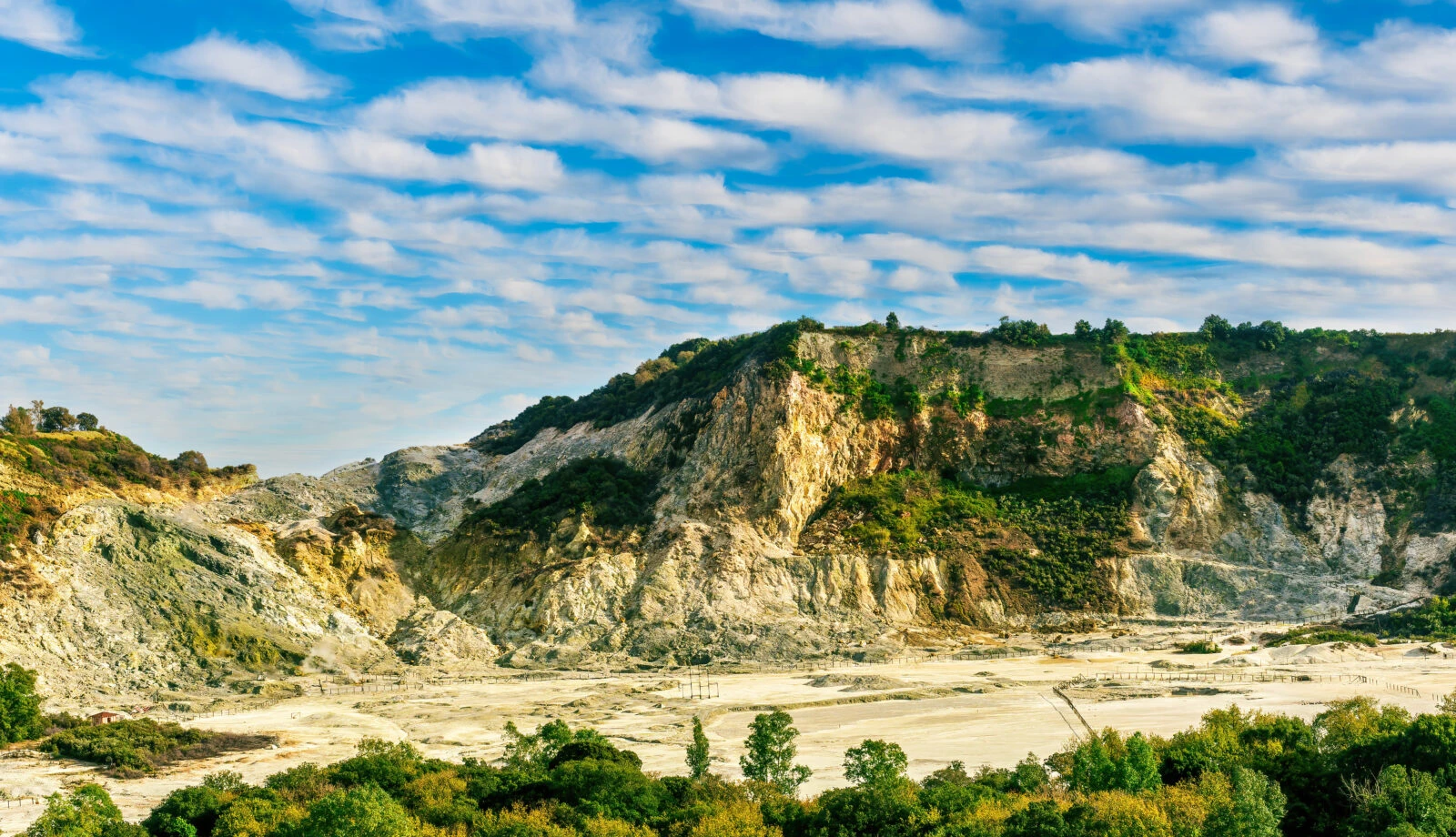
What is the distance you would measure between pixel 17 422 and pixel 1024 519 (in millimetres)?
84633

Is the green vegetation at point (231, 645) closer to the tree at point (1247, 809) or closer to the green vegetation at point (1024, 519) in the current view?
the green vegetation at point (1024, 519)

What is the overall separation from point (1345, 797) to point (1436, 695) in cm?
2693

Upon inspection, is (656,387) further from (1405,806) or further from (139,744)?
(1405,806)

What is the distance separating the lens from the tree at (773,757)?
44875 mm

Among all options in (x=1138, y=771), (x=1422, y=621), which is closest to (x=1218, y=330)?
(x=1422, y=621)

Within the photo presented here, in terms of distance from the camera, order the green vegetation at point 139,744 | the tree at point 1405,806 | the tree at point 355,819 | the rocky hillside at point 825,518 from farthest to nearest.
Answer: the rocky hillside at point 825,518 → the green vegetation at point 139,744 → the tree at point 1405,806 → the tree at point 355,819

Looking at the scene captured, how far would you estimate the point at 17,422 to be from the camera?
95.9m

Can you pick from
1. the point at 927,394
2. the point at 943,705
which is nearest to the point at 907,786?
the point at 943,705

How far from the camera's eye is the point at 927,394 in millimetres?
112688

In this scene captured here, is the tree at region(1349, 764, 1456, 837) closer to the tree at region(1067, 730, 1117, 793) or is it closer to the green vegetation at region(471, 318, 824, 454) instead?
the tree at region(1067, 730, 1117, 793)

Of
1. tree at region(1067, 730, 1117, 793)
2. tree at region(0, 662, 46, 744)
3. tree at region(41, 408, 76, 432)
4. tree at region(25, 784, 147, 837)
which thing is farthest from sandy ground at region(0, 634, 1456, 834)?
tree at region(41, 408, 76, 432)

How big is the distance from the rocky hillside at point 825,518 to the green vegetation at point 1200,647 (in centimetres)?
1007

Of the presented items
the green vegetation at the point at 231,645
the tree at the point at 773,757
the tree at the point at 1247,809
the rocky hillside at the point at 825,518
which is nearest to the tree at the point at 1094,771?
the tree at the point at 1247,809

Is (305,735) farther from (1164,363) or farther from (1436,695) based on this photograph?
(1164,363)
